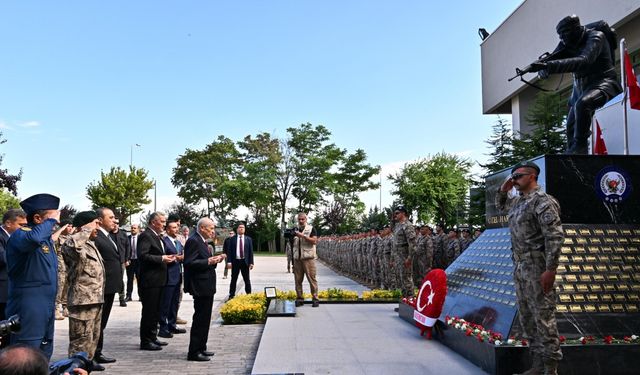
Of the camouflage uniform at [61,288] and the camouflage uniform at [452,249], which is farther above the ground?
the camouflage uniform at [452,249]

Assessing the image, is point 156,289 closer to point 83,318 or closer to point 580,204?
point 83,318

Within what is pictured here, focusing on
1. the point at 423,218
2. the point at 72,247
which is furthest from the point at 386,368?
the point at 423,218

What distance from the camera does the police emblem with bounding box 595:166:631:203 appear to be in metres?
6.28

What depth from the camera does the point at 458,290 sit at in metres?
7.10

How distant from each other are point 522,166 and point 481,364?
6.39ft

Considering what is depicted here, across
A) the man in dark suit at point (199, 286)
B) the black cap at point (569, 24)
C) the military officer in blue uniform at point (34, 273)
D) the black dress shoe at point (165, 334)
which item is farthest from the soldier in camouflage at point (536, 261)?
the black dress shoe at point (165, 334)

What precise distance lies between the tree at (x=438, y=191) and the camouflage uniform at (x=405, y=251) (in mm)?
19913

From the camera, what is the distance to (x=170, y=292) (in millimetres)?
8125

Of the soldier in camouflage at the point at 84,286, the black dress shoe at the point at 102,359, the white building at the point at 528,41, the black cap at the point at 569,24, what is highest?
the white building at the point at 528,41

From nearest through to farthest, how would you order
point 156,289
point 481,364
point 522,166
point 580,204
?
point 522,166 → point 481,364 → point 580,204 → point 156,289

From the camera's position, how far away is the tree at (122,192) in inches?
1761

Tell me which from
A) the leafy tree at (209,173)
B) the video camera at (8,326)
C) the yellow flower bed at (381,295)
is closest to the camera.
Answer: the video camera at (8,326)

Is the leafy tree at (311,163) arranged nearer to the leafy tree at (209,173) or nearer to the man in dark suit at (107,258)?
the leafy tree at (209,173)

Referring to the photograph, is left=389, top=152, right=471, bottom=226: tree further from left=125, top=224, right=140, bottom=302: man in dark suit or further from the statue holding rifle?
the statue holding rifle
